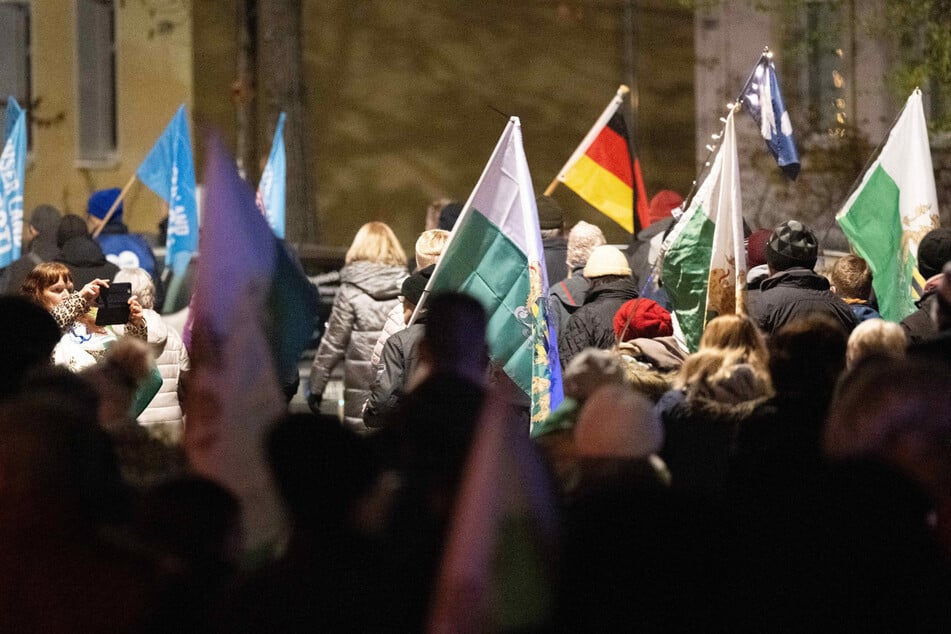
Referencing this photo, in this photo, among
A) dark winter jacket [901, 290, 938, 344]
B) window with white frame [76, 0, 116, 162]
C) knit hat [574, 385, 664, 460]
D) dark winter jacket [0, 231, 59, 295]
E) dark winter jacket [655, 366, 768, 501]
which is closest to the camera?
knit hat [574, 385, 664, 460]

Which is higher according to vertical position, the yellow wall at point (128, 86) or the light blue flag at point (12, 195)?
the yellow wall at point (128, 86)

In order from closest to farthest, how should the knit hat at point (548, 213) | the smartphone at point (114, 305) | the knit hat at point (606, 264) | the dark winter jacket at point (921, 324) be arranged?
the smartphone at point (114, 305)
the dark winter jacket at point (921, 324)
the knit hat at point (606, 264)
the knit hat at point (548, 213)

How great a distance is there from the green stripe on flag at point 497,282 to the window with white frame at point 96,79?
45.8 feet

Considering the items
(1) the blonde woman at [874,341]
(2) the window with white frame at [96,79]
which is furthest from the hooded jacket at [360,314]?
(2) the window with white frame at [96,79]

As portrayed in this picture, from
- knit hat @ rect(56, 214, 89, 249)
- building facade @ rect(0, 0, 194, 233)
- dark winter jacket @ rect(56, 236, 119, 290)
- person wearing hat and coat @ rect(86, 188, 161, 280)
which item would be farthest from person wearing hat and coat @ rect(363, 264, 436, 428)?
building facade @ rect(0, 0, 194, 233)

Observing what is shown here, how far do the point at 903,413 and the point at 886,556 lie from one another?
0.47 meters

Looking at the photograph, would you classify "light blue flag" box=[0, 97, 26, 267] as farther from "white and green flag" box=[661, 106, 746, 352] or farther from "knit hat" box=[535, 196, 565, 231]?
"white and green flag" box=[661, 106, 746, 352]

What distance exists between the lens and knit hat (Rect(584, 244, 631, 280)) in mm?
9117

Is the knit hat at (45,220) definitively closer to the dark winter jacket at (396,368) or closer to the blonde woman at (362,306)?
the blonde woman at (362,306)

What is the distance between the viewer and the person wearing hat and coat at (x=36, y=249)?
1147 cm

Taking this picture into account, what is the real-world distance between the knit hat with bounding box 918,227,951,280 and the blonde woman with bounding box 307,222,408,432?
295 cm

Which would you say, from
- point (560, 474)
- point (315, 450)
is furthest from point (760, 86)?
point (315, 450)

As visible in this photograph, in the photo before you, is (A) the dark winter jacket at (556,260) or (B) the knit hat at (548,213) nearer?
(A) the dark winter jacket at (556,260)

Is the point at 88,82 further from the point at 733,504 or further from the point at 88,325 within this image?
the point at 733,504
